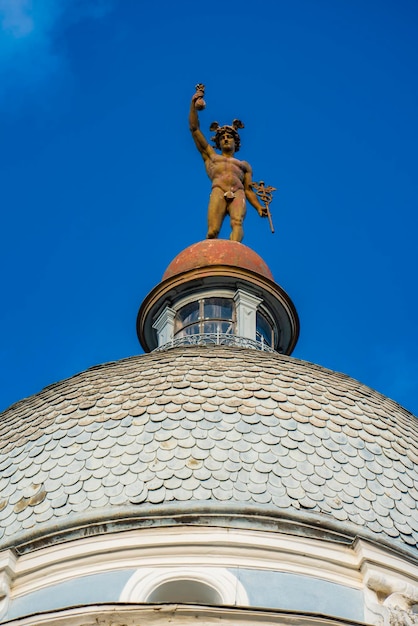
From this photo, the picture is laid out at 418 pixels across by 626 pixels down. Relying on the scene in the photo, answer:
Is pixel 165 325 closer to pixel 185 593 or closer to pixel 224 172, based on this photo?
pixel 224 172

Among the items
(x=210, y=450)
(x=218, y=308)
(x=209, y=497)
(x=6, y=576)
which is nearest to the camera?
(x=6, y=576)

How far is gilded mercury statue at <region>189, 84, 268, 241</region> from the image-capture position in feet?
112

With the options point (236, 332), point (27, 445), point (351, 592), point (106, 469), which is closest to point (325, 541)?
point (351, 592)

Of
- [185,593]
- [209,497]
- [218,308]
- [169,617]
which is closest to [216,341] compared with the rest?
[218,308]

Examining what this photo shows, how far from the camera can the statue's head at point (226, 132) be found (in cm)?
3466

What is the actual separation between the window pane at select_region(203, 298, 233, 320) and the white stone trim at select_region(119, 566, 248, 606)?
31.8 ft

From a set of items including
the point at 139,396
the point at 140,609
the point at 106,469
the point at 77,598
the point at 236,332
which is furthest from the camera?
the point at 236,332

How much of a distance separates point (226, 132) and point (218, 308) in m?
4.51

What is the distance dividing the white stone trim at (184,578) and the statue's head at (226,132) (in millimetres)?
13912

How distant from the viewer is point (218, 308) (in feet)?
105

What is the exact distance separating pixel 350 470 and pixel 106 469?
3481mm

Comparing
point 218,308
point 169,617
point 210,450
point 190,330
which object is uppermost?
point 218,308

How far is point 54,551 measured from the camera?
23234mm

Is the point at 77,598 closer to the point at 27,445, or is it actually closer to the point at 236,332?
the point at 27,445
